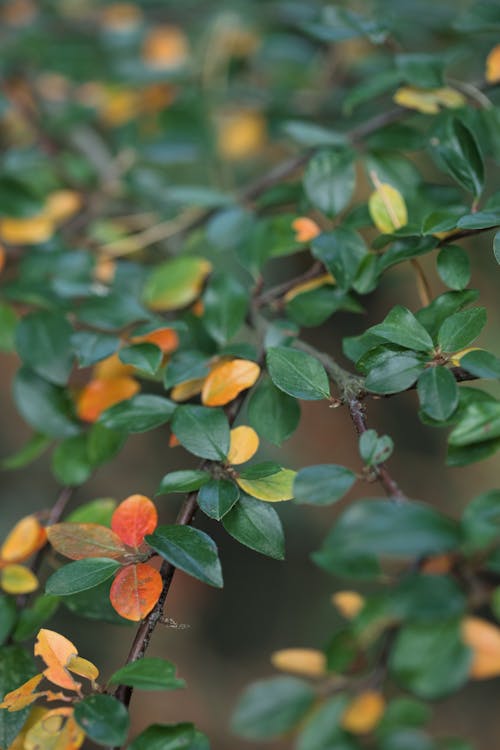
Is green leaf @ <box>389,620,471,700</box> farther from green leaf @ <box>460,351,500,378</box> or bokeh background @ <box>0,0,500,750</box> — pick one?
bokeh background @ <box>0,0,500,750</box>

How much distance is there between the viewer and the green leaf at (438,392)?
0.45m

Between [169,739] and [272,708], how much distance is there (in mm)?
96

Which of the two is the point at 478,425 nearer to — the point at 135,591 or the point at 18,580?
the point at 135,591

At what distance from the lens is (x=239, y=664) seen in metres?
1.26

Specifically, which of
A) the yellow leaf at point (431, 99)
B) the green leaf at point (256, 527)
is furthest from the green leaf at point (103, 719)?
the yellow leaf at point (431, 99)

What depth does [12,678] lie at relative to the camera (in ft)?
1.72

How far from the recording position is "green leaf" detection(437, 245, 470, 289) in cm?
55

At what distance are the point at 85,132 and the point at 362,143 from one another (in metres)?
0.62

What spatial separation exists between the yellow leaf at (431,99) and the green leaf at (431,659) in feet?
1.72

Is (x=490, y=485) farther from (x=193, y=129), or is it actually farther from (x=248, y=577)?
(x=193, y=129)

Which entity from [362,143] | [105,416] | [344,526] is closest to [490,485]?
[362,143]

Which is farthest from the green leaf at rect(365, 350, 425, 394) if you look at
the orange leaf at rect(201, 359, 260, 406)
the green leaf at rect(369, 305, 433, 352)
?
the orange leaf at rect(201, 359, 260, 406)

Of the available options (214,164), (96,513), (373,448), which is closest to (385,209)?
(373,448)

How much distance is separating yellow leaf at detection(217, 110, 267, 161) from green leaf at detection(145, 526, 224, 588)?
0.86 metres
